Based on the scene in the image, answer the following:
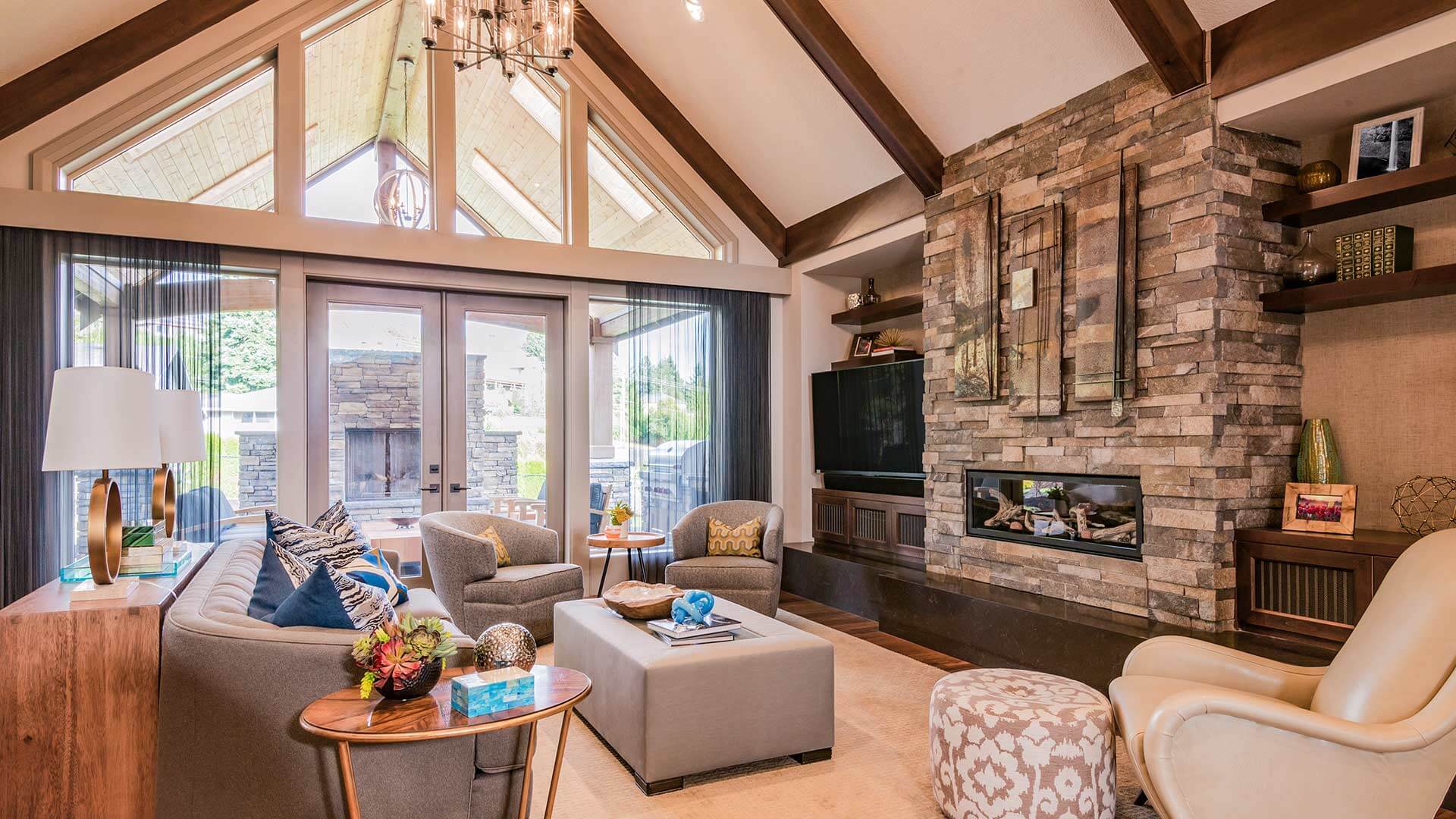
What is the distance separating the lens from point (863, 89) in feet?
15.4

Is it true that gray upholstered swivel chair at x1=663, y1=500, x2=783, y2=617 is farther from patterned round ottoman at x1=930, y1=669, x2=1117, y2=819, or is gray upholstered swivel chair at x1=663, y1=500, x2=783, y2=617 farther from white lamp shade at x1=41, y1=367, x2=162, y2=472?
white lamp shade at x1=41, y1=367, x2=162, y2=472

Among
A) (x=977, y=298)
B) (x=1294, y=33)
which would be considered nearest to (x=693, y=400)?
(x=977, y=298)

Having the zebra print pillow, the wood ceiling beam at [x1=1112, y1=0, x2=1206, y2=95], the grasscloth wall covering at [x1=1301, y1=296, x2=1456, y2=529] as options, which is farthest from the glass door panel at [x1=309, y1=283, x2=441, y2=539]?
the grasscloth wall covering at [x1=1301, y1=296, x2=1456, y2=529]

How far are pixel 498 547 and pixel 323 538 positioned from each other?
1.81 meters

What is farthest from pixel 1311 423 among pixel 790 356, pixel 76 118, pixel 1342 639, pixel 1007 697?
pixel 76 118

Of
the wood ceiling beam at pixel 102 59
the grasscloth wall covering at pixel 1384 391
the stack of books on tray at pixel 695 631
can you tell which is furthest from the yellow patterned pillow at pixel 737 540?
the wood ceiling beam at pixel 102 59

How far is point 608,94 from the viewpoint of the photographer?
19.9ft

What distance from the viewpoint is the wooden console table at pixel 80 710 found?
6.74ft

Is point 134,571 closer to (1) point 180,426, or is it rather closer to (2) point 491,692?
(1) point 180,426

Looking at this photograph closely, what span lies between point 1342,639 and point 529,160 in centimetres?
531

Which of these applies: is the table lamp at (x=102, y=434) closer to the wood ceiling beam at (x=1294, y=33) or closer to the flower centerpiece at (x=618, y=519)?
the flower centerpiece at (x=618, y=519)

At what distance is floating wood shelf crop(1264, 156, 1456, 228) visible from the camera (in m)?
3.05

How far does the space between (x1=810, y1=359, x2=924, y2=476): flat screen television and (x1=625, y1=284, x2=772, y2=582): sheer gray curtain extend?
1.49 feet

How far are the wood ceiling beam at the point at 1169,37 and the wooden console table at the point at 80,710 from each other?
4.06 meters
